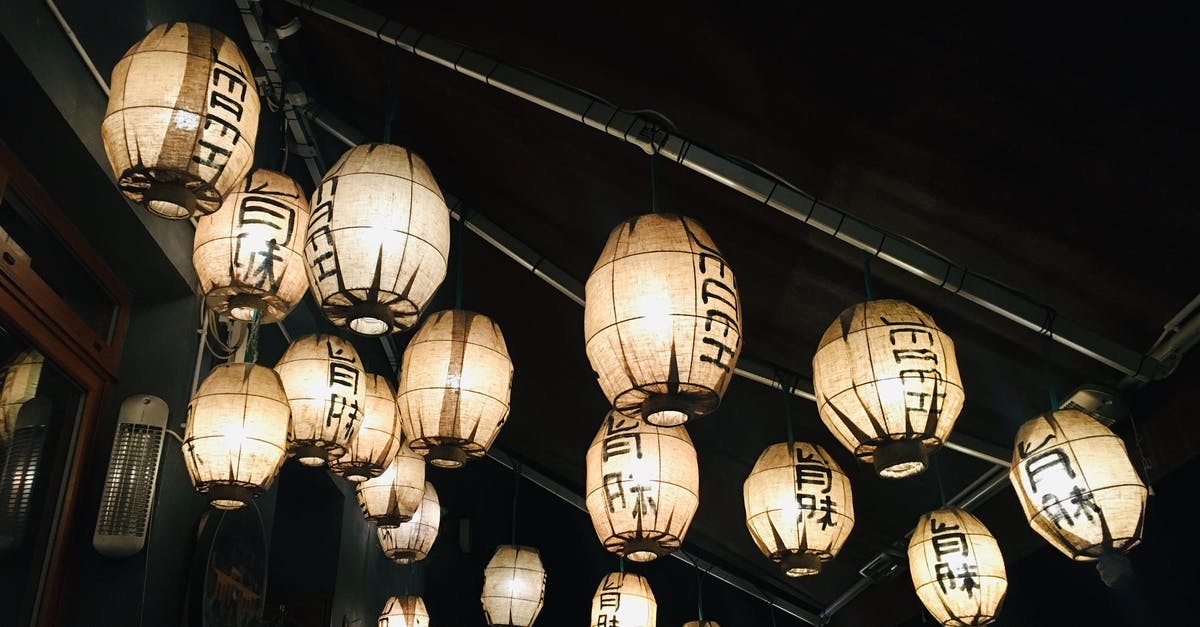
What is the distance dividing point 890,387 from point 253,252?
2146 mm

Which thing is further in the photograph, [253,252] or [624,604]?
[624,604]

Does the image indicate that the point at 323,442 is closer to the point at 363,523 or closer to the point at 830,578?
the point at 363,523

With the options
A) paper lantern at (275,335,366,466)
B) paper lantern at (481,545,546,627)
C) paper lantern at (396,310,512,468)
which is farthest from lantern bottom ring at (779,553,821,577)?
paper lantern at (481,545,546,627)

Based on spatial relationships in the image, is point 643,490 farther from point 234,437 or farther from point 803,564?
point 234,437

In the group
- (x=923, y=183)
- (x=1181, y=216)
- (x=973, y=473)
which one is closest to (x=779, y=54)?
(x=923, y=183)

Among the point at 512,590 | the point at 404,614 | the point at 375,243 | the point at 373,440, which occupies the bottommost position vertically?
the point at 404,614

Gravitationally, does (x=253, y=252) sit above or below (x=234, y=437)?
above

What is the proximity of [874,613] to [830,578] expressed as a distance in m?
0.44

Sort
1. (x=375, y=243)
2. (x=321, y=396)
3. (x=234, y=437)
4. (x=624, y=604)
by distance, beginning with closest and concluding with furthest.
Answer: (x=375, y=243) < (x=234, y=437) < (x=321, y=396) < (x=624, y=604)

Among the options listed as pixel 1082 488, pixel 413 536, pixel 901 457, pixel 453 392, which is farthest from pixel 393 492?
pixel 1082 488

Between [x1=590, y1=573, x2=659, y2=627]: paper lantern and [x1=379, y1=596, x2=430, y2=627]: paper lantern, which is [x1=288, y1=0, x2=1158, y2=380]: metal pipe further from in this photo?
[x1=379, y1=596, x2=430, y2=627]: paper lantern

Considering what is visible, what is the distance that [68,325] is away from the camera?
3232 mm

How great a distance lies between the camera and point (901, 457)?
8.99ft

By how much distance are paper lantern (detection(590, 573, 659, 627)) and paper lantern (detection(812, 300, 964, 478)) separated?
3.53 meters
